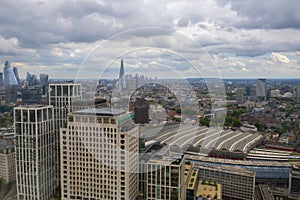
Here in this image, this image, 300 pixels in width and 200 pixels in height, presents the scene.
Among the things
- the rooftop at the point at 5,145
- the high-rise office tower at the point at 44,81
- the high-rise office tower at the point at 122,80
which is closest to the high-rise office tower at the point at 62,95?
the high-rise office tower at the point at 44,81

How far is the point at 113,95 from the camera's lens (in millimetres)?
3305

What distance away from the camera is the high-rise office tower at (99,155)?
344 cm

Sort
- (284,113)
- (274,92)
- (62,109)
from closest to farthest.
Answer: (62,109), (284,113), (274,92)

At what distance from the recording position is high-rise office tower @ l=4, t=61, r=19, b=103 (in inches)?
207

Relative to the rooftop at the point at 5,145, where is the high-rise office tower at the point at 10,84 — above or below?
above

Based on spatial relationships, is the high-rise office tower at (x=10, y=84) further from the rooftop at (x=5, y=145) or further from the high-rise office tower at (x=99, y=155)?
the high-rise office tower at (x=99, y=155)

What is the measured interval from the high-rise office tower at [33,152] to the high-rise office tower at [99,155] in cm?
63

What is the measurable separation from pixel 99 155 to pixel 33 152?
132 cm

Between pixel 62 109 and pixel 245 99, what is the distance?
30.8 ft

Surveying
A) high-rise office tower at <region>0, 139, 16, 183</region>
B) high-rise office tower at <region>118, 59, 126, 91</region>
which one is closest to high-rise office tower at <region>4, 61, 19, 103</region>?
high-rise office tower at <region>0, 139, 16, 183</region>

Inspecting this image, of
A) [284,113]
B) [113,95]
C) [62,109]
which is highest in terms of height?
[113,95]

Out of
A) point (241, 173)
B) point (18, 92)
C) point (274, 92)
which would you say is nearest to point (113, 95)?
point (241, 173)

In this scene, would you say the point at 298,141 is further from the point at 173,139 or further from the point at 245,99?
the point at 173,139

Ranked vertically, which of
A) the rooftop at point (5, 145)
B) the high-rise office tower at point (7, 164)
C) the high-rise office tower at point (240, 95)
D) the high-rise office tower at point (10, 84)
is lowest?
the high-rise office tower at point (7, 164)
